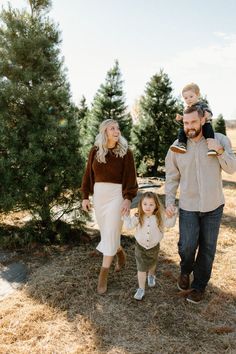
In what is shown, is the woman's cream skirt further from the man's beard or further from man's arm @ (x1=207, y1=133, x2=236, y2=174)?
man's arm @ (x1=207, y1=133, x2=236, y2=174)

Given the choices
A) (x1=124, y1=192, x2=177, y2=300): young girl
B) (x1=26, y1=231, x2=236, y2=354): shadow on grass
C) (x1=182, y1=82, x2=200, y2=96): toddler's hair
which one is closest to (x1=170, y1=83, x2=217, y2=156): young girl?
(x1=182, y1=82, x2=200, y2=96): toddler's hair

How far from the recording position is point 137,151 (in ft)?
54.6

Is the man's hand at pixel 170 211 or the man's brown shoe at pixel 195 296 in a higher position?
the man's hand at pixel 170 211

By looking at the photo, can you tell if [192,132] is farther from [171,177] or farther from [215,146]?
[171,177]

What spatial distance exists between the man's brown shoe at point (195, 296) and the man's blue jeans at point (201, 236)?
181 millimetres

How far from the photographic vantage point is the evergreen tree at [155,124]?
54.3 ft

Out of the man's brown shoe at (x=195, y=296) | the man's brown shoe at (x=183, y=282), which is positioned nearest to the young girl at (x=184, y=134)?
the man's brown shoe at (x=183, y=282)

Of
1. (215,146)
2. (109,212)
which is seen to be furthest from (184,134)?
(109,212)

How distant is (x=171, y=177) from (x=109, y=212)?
3.29 feet

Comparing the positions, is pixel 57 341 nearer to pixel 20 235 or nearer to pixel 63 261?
pixel 63 261

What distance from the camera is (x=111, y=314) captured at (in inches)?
170

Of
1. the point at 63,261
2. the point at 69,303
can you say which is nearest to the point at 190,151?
the point at 69,303

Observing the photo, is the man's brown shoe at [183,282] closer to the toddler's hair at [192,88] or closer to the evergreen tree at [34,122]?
the toddler's hair at [192,88]

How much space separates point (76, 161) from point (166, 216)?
2623 mm
